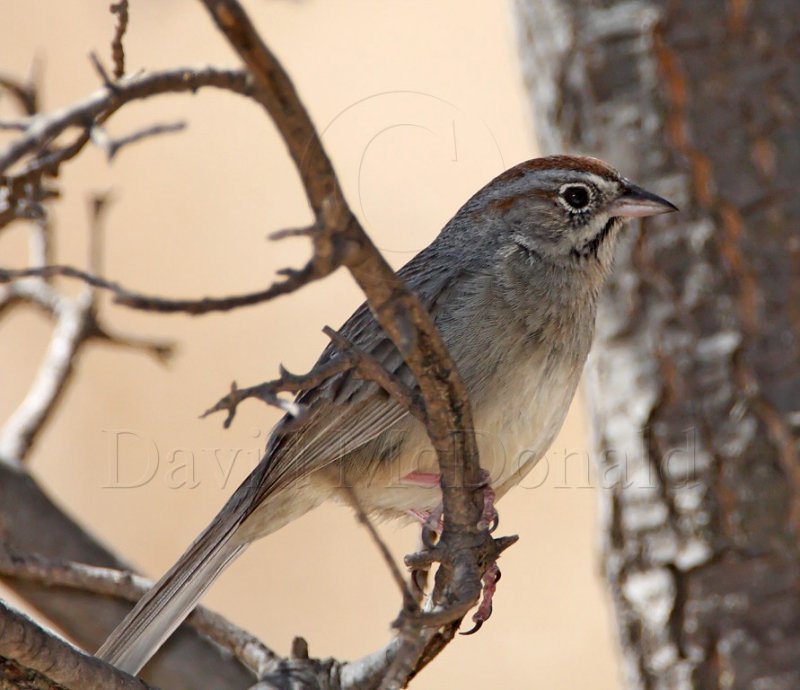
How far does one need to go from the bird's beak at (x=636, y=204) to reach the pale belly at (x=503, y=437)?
27.3 inches

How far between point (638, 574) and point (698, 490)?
425 mm

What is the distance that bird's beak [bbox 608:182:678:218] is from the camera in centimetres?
422

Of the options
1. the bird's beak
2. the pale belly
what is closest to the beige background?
the bird's beak

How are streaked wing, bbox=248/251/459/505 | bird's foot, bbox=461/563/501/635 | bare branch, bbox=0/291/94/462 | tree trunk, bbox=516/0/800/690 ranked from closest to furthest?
bird's foot, bbox=461/563/501/635 < streaked wing, bbox=248/251/459/505 < tree trunk, bbox=516/0/800/690 < bare branch, bbox=0/291/94/462

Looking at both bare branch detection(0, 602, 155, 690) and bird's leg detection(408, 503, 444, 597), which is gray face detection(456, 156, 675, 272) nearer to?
bird's leg detection(408, 503, 444, 597)

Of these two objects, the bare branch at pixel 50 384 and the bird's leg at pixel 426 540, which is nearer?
the bird's leg at pixel 426 540

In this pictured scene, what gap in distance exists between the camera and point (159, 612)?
364 centimetres

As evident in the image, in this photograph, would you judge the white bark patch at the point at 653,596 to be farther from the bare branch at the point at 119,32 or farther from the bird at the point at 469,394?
the bare branch at the point at 119,32

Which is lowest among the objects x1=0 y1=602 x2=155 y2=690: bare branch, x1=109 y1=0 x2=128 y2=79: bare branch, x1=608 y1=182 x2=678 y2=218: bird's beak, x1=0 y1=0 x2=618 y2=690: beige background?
x1=0 y1=602 x2=155 y2=690: bare branch

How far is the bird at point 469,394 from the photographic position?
3.71 meters

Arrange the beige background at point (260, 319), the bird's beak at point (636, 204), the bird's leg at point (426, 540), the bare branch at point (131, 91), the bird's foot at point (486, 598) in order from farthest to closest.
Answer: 1. the beige background at point (260, 319)
2. the bird's beak at point (636, 204)
3. the bird's foot at point (486, 598)
4. the bird's leg at point (426, 540)
5. the bare branch at point (131, 91)

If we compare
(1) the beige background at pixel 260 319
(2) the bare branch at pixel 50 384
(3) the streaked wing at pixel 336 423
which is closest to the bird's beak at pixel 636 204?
(3) the streaked wing at pixel 336 423

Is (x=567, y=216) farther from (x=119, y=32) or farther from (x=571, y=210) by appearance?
(x=119, y=32)

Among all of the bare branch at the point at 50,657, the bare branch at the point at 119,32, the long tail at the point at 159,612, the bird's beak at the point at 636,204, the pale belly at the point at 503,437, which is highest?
the bird's beak at the point at 636,204
